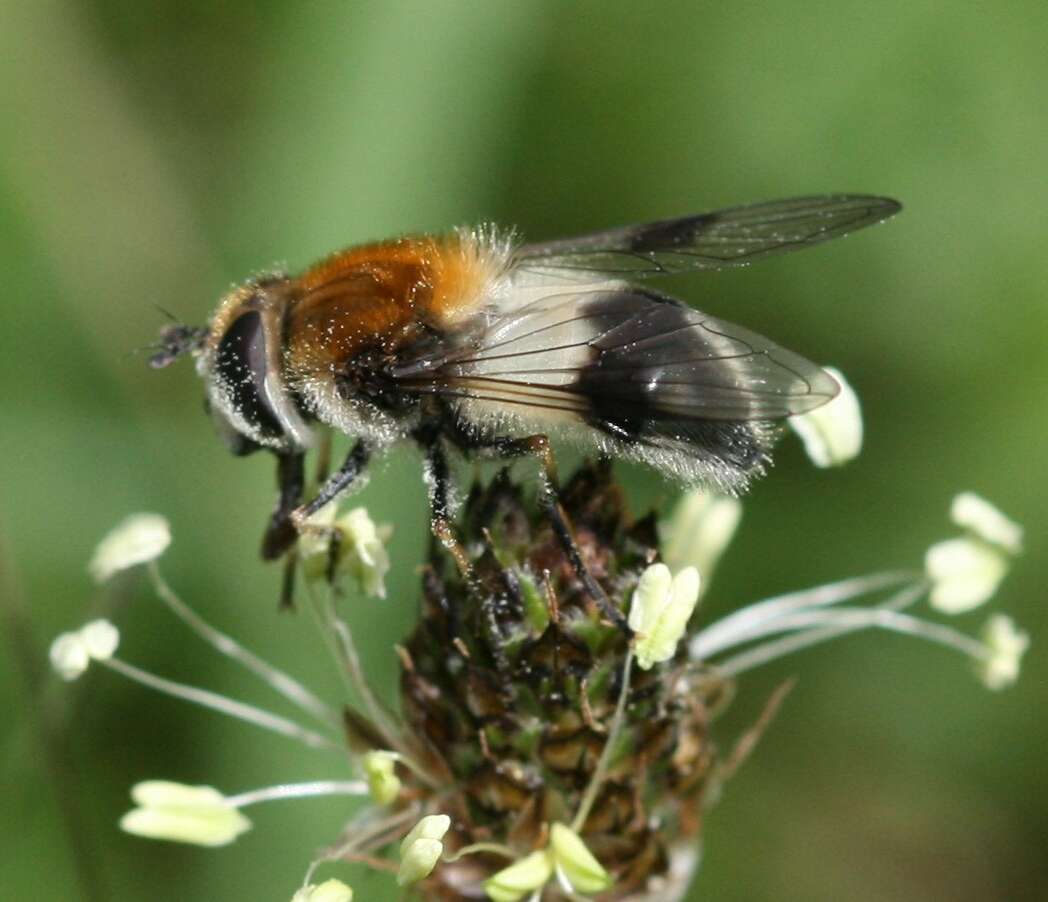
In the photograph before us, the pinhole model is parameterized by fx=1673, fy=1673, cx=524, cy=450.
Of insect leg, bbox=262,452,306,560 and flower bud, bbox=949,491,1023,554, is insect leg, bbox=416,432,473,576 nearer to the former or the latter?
insect leg, bbox=262,452,306,560

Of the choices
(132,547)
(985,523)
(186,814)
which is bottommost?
(186,814)

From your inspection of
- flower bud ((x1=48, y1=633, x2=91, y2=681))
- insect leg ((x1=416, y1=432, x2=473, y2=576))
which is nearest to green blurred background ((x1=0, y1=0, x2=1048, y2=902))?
flower bud ((x1=48, y1=633, x2=91, y2=681))

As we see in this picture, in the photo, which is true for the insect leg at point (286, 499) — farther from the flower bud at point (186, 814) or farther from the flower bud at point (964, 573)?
the flower bud at point (964, 573)

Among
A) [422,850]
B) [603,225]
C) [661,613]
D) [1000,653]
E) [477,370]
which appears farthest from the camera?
[603,225]

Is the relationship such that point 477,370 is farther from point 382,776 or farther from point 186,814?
point 186,814

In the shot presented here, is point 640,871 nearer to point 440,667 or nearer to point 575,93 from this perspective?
point 440,667

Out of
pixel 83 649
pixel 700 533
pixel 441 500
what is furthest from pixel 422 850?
pixel 700 533

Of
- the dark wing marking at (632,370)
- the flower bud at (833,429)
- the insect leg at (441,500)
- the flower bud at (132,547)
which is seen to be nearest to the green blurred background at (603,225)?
the flower bud at (132,547)

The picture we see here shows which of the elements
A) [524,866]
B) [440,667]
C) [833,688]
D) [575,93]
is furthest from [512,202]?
[524,866]
